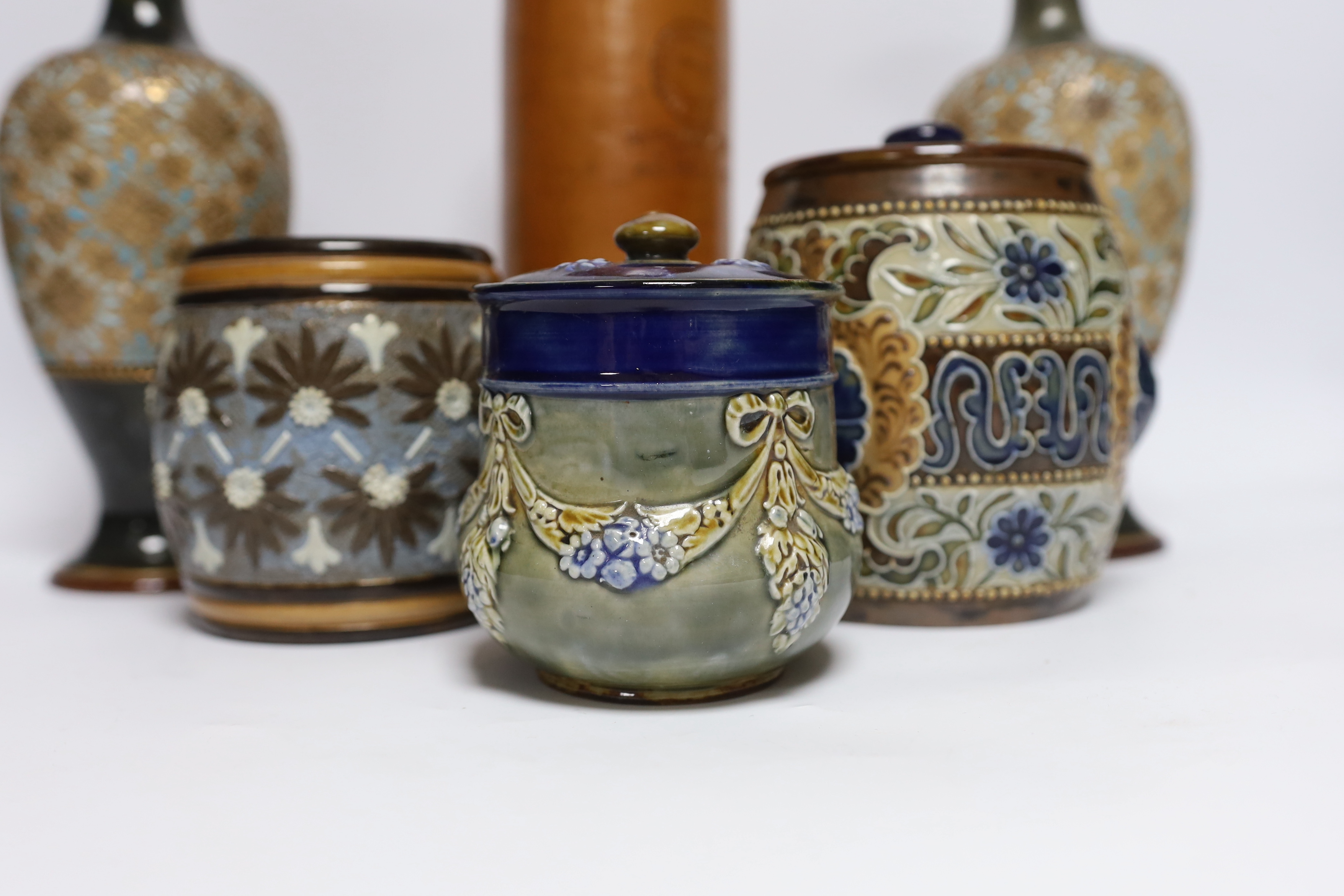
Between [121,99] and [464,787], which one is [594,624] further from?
[121,99]

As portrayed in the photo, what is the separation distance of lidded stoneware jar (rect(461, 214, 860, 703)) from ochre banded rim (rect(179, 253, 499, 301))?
0.18m

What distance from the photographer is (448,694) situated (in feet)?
2.85

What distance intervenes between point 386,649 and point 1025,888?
570 millimetres

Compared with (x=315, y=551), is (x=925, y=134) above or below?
above

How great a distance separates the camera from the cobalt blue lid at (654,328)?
782 millimetres

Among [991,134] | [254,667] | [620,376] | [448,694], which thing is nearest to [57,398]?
[254,667]

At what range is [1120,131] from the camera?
1.34 metres

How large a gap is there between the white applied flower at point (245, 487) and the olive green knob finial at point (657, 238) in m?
0.34

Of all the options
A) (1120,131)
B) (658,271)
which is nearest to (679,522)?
(658,271)

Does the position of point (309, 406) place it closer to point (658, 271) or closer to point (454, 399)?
point (454, 399)

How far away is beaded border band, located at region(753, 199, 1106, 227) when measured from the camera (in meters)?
0.99

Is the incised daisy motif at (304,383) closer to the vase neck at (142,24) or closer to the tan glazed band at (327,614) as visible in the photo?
the tan glazed band at (327,614)

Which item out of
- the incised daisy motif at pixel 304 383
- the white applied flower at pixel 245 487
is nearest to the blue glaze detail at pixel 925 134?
the incised daisy motif at pixel 304 383

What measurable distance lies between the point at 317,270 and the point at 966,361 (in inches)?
20.0
